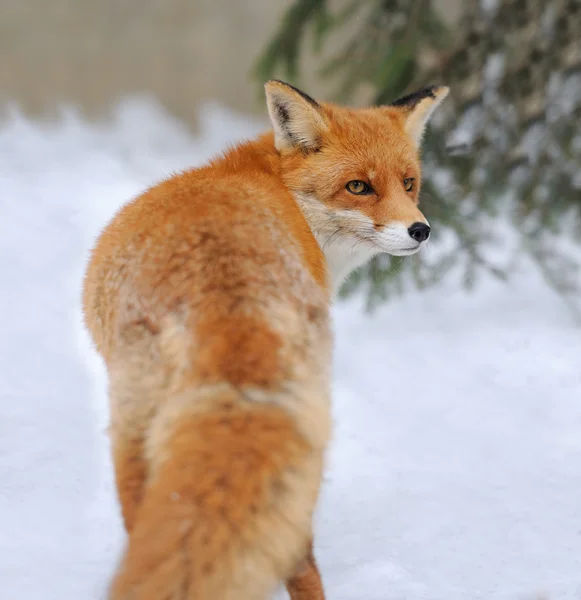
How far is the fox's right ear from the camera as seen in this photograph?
7.25 feet

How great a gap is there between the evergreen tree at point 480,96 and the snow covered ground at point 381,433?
53 cm

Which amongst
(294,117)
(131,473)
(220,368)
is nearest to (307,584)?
(131,473)

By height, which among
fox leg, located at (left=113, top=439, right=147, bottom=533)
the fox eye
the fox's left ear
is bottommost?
fox leg, located at (left=113, top=439, right=147, bottom=533)

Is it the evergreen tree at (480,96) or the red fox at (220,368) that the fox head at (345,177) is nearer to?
the red fox at (220,368)

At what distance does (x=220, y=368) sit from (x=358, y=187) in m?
1.12

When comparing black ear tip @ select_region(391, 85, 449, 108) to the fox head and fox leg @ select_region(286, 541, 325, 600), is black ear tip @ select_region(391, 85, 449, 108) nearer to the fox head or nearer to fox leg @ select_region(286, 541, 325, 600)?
the fox head

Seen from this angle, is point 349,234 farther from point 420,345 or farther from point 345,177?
point 420,345

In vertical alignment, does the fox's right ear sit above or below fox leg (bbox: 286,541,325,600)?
above

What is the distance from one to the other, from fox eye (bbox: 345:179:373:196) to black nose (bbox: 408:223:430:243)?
8.7 inches

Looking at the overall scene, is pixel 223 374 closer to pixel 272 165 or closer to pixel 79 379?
pixel 272 165

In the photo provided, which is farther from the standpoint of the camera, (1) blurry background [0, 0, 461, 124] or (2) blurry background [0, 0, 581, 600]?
(1) blurry background [0, 0, 461, 124]

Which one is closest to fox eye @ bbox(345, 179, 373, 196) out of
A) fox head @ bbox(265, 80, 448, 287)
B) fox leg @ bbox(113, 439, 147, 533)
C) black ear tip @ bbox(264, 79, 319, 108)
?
fox head @ bbox(265, 80, 448, 287)

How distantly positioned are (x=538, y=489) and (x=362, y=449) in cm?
80

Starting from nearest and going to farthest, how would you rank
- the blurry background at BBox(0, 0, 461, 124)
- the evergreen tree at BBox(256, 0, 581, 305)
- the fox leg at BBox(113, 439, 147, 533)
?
1. the fox leg at BBox(113, 439, 147, 533)
2. the evergreen tree at BBox(256, 0, 581, 305)
3. the blurry background at BBox(0, 0, 461, 124)
